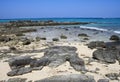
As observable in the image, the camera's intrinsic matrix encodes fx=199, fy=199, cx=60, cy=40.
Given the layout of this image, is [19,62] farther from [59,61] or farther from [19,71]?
[59,61]

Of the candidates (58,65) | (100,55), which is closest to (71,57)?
(58,65)

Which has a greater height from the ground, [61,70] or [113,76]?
[113,76]

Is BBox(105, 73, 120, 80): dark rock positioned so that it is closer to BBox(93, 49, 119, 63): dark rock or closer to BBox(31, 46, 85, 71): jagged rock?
BBox(31, 46, 85, 71): jagged rock

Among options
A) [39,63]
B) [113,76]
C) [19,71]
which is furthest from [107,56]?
[19,71]

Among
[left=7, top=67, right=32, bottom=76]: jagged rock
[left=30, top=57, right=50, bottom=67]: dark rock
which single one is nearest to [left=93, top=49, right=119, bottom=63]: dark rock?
[left=30, top=57, right=50, bottom=67]: dark rock

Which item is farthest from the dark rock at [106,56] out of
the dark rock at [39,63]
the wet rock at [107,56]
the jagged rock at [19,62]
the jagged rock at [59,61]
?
the jagged rock at [19,62]

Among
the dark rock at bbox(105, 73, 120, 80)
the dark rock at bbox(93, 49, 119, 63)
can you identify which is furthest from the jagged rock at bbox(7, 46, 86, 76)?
the dark rock at bbox(93, 49, 119, 63)

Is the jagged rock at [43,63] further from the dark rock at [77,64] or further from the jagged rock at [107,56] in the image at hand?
the jagged rock at [107,56]

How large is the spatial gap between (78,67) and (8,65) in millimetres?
3445

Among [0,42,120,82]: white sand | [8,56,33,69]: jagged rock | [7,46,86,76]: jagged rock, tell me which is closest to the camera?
[0,42,120,82]: white sand

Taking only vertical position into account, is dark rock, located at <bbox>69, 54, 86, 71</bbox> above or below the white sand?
above

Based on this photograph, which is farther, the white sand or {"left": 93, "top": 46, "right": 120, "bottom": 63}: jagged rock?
{"left": 93, "top": 46, "right": 120, "bottom": 63}: jagged rock

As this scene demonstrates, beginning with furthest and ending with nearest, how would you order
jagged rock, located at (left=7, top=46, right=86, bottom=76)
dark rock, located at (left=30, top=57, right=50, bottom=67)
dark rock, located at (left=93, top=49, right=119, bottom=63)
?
1. dark rock, located at (left=93, top=49, right=119, bottom=63)
2. dark rock, located at (left=30, top=57, right=50, bottom=67)
3. jagged rock, located at (left=7, top=46, right=86, bottom=76)

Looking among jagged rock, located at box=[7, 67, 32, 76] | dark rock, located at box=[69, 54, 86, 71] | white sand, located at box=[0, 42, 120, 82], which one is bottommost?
white sand, located at box=[0, 42, 120, 82]
